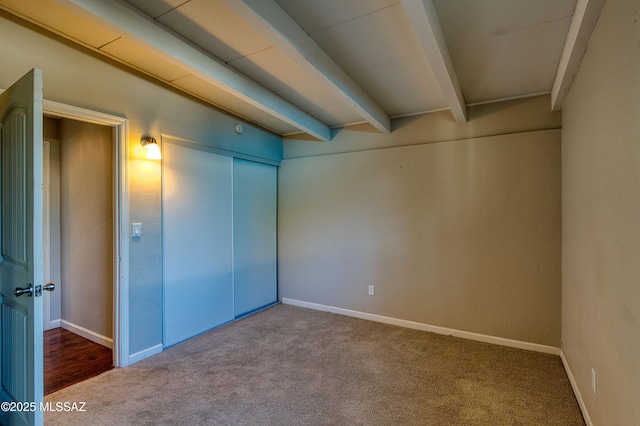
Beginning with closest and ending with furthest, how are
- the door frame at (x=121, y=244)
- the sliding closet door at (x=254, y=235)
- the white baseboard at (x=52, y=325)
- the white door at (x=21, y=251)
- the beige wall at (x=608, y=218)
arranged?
1. the beige wall at (x=608, y=218)
2. the white door at (x=21, y=251)
3. the door frame at (x=121, y=244)
4. the white baseboard at (x=52, y=325)
5. the sliding closet door at (x=254, y=235)

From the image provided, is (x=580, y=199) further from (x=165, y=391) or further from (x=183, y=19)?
(x=165, y=391)

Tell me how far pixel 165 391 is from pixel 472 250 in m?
3.10

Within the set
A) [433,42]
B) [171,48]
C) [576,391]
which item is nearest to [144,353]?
[171,48]

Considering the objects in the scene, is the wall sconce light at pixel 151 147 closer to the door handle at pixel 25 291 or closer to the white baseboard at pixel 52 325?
the door handle at pixel 25 291

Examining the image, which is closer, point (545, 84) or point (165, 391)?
point (165, 391)

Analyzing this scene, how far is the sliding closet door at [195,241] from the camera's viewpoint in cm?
309

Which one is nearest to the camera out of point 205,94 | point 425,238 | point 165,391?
point 165,391

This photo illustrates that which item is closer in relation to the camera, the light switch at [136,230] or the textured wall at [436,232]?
the light switch at [136,230]

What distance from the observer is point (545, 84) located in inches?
110

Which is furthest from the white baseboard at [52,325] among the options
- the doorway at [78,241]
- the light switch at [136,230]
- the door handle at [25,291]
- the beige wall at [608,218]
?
the beige wall at [608,218]

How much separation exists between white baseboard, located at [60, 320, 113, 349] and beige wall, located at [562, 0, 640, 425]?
3906mm

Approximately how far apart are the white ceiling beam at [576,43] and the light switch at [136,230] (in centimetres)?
344

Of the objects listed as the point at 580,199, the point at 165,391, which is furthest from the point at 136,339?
the point at 580,199

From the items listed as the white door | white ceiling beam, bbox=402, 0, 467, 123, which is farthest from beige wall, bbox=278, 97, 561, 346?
the white door
